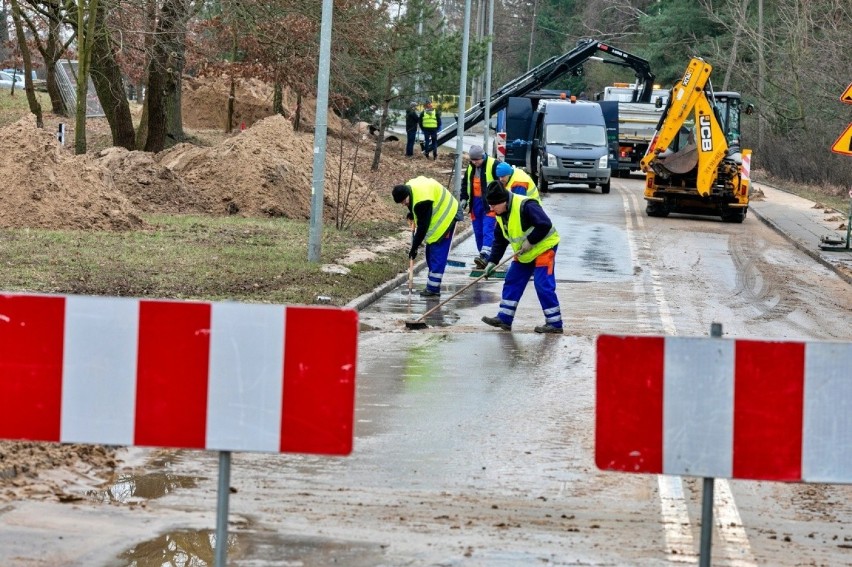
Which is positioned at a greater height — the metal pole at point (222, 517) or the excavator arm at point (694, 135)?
the excavator arm at point (694, 135)

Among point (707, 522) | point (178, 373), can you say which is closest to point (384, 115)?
point (178, 373)

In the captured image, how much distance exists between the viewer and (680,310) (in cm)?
1555

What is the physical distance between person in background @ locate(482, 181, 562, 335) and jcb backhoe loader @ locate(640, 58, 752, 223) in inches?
585

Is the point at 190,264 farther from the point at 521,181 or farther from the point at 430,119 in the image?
the point at 430,119

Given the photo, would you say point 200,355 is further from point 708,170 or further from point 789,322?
point 708,170

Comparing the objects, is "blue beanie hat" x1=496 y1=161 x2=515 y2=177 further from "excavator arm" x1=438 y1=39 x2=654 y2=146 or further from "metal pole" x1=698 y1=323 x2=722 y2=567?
"excavator arm" x1=438 y1=39 x2=654 y2=146

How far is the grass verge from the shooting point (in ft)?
47.2

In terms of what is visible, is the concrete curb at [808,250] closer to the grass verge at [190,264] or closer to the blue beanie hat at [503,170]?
the blue beanie hat at [503,170]

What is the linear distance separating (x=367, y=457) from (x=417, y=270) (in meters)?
11.6

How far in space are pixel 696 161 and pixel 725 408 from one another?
Result: 23636 mm

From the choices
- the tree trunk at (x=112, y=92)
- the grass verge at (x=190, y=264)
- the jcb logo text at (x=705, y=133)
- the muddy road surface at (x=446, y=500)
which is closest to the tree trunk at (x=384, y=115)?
the tree trunk at (x=112, y=92)

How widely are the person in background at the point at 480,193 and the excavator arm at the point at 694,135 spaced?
9462 mm

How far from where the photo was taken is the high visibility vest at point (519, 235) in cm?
1303

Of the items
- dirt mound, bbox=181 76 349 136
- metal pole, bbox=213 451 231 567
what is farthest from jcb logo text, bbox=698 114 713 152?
metal pole, bbox=213 451 231 567
